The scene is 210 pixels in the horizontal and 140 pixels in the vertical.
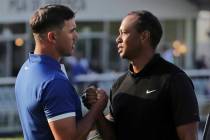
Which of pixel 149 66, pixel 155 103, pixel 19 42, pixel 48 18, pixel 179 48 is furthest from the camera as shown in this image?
pixel 179 48

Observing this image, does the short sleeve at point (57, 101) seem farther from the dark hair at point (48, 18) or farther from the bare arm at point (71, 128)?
the dark hair at point (48, 18)

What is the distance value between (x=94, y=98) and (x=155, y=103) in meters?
0.38

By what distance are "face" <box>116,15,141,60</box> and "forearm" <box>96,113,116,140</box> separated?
1.42 feet

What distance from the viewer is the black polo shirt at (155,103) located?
4613 mm

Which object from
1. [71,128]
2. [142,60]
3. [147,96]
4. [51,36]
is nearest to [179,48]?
[142,60]

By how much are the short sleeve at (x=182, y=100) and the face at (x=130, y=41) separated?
0.36m

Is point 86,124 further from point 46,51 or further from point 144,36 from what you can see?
point 144,36

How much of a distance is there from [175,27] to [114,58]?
3.42 meters

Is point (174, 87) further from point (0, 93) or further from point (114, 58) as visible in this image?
point (114, 58)

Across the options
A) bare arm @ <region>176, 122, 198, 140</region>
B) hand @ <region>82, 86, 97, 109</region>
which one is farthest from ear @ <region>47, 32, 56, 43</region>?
bare arm @ <region>176, 122, 198, 140</region>

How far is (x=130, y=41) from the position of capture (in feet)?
16.0

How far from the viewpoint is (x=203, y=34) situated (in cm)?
3506

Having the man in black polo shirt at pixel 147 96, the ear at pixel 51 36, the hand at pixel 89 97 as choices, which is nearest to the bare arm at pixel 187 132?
the man in black polo shirt at pixel 147 96

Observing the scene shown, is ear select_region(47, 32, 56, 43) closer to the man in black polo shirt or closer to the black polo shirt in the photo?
the man in black polo shirt
